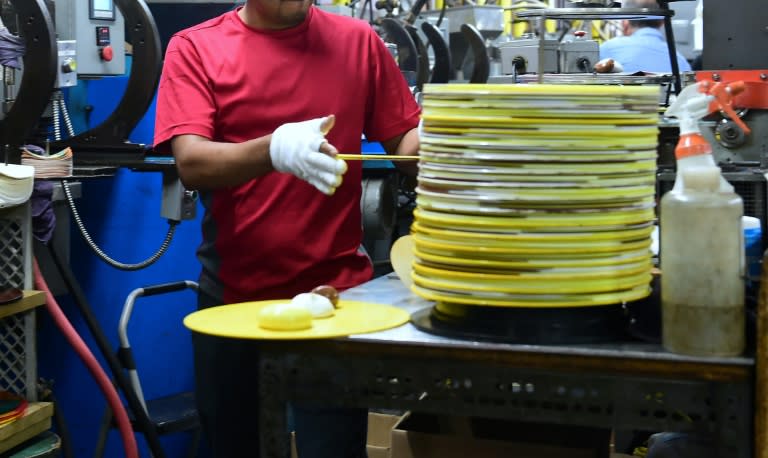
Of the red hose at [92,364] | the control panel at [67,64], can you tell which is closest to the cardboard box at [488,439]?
the red hose at [92,364]

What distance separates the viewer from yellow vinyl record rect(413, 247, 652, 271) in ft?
3.85

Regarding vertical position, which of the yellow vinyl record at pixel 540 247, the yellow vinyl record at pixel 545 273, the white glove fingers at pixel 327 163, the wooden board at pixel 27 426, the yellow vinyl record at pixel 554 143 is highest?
the yellow vinyl record at pixel 554 143

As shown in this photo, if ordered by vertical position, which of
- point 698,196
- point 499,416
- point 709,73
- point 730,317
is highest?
point 709,73

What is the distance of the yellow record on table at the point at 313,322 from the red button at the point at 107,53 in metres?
1.79

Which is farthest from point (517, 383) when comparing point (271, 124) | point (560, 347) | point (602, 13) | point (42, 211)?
point (42, 211)

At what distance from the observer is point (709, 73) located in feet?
6.08

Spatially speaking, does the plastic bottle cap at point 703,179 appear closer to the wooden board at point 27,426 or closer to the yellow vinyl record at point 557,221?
the yellow vinyl record at point 557,221

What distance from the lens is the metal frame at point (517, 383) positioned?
1.09 m

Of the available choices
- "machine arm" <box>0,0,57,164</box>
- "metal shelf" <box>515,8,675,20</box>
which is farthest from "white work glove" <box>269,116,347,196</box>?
"machine arm" <box>0,0,57,164</box>

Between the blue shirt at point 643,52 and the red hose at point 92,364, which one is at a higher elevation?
the blue shirt at point 643,52

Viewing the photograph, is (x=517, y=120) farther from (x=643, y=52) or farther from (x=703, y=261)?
(x=643, y=52)

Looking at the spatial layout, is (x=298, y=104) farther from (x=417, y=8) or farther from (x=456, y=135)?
(x=417, y=8)

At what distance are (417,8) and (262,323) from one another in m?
3.33

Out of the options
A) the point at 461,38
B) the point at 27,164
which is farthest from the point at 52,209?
the point at 461,38
